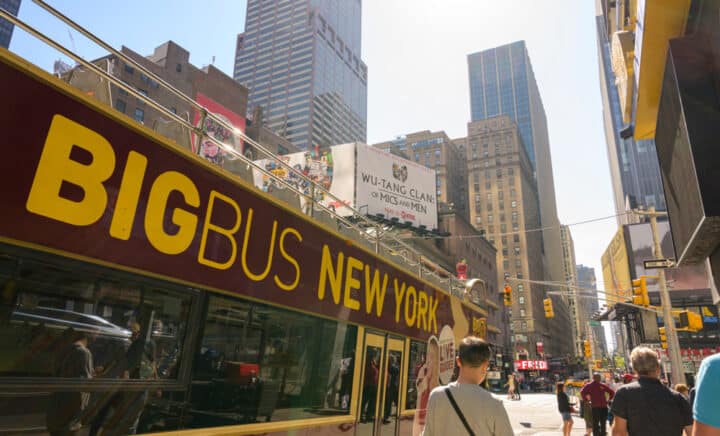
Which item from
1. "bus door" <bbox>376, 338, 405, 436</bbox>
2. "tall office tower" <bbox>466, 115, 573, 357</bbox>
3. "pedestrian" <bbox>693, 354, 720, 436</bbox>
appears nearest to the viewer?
"pedestrian" <bbox>693, 354, 720, 436</bbox>

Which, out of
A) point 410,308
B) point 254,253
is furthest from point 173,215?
point 410,308

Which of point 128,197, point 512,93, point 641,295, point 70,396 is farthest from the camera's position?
point 512,93

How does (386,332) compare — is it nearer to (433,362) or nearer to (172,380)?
(433,362)

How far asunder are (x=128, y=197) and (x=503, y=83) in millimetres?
192411

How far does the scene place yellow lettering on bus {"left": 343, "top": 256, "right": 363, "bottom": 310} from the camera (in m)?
6.32

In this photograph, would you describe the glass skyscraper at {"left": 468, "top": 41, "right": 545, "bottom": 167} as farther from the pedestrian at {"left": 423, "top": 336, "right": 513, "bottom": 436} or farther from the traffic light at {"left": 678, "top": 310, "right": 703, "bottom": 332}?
the pedestrian at {"left": 423, "top": 336, "right": 513, "bottom": 436}

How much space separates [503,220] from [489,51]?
4489 inches

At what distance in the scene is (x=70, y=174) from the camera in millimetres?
2916

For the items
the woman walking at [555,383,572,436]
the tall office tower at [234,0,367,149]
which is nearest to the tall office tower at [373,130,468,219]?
the tall office tower at [234,0,367,149]

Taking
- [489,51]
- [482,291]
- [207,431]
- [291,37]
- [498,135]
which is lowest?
[207,431]

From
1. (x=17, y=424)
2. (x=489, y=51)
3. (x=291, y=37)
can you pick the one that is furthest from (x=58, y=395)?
(x=489, y=51)

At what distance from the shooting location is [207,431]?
3.87 meters

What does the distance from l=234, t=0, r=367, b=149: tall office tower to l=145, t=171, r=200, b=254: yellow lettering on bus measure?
448ft

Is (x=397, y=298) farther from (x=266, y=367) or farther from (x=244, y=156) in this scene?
(x=244, y=156)
